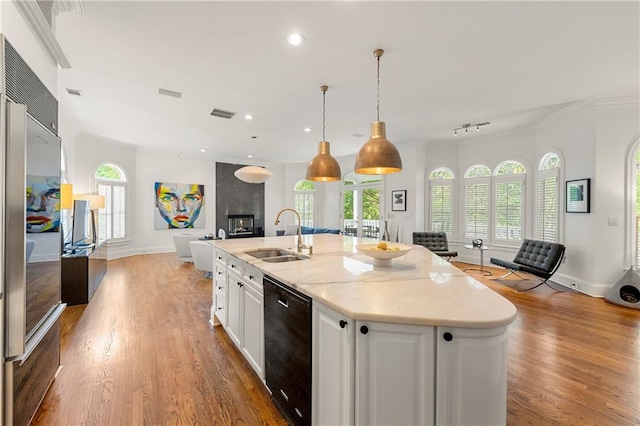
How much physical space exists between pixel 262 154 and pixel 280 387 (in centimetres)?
727

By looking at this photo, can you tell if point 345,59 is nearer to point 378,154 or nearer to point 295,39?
point 295,39

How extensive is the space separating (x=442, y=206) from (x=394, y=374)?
248 inches

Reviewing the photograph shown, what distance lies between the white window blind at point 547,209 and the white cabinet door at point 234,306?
214 inches

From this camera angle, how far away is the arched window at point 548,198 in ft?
16.6

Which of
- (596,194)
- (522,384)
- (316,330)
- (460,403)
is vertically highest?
(596,194)

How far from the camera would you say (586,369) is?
2.37m

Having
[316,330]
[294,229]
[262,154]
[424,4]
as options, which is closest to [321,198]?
[294,229]

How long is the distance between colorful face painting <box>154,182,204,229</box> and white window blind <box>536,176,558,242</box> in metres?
8.41

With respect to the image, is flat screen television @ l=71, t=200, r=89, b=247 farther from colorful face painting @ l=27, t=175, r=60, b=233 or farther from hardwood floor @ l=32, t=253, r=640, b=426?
colorful face painting @ l=27, t=175, r=60, b=233

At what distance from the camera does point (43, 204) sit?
182 centimetres

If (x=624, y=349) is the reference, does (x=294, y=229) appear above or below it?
above

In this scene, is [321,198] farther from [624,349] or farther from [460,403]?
[460,403]

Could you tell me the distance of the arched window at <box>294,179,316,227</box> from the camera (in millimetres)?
9828

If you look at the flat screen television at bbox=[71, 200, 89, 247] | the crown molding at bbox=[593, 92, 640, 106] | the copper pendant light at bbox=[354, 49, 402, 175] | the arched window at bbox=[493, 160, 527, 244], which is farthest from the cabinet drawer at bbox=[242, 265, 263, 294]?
the arched window at bbox=[493, 160, 527, 244]
